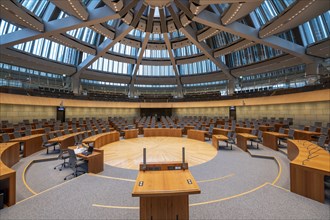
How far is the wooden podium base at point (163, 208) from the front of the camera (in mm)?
2455

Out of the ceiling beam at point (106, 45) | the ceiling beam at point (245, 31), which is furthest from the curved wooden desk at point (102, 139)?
the ceiling beam at point (245, 31)

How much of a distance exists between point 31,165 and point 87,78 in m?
18.4

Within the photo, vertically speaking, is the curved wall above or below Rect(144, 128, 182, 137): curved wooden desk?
above

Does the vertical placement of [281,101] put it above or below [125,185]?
above

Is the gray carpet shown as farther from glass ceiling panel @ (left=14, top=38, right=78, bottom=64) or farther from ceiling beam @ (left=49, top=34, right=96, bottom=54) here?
glass ceiling panel @ (left=14, top=38, right=78, bottom=64)

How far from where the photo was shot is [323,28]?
1288 cm

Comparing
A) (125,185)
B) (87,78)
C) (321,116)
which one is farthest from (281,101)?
(87,78)

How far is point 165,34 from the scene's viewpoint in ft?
50.8

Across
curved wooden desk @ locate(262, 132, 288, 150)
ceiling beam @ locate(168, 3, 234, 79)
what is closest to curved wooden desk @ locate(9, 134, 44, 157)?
ceiling beam @ locate(168, 3, 234, 79)

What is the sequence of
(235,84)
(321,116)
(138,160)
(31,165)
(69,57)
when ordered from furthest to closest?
1. (235,84)
2. (69,57)
3. (321,116)
4. (138,160)
5. (31,165)

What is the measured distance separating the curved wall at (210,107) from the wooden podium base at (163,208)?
1315 cm

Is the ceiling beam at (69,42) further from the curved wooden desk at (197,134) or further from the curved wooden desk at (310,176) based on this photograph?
the curved wooden desk at (310,176)

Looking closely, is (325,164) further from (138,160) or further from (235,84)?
(235,84)

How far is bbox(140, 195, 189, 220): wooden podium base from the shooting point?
8.05 ft
